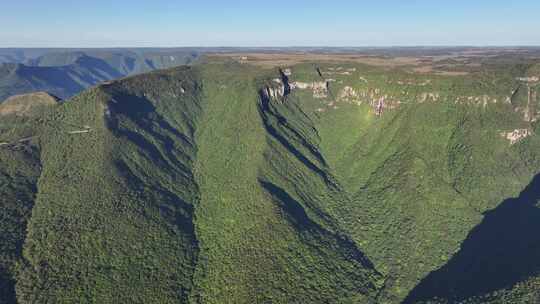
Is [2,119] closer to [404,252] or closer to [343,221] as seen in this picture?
[343,221]

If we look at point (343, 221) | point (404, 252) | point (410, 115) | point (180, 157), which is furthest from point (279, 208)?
point (410, 115)

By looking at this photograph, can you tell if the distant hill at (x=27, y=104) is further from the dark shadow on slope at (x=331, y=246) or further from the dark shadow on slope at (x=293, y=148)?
the dark shadow on slope at (x=331, y=246)

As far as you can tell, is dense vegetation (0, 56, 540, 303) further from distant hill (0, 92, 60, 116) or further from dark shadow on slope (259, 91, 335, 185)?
distant hill (0, 92, 60, 116)

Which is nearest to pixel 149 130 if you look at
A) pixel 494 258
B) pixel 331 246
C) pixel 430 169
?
pixel 331 246

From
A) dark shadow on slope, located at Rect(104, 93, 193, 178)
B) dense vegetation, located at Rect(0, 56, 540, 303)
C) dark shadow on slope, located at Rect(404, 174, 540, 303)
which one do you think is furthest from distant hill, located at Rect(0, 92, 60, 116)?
dark shadow on slope, located at Rect(404, 174, 540, 303)

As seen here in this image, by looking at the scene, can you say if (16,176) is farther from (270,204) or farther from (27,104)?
(270,204)

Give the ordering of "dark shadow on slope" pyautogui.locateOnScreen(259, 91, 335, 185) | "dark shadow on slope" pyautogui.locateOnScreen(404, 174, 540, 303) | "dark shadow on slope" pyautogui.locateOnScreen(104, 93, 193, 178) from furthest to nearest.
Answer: "dark shadow on slope" pyautogui.locateOnScreen(259, 91, 335, 185) < "dark shadow on slope" pyautogui.locateOnScreen(104, 93, 193, 178) < "dark shadow on slope" pyautogui.locateOnScreen(404, 174, 540, 303)
